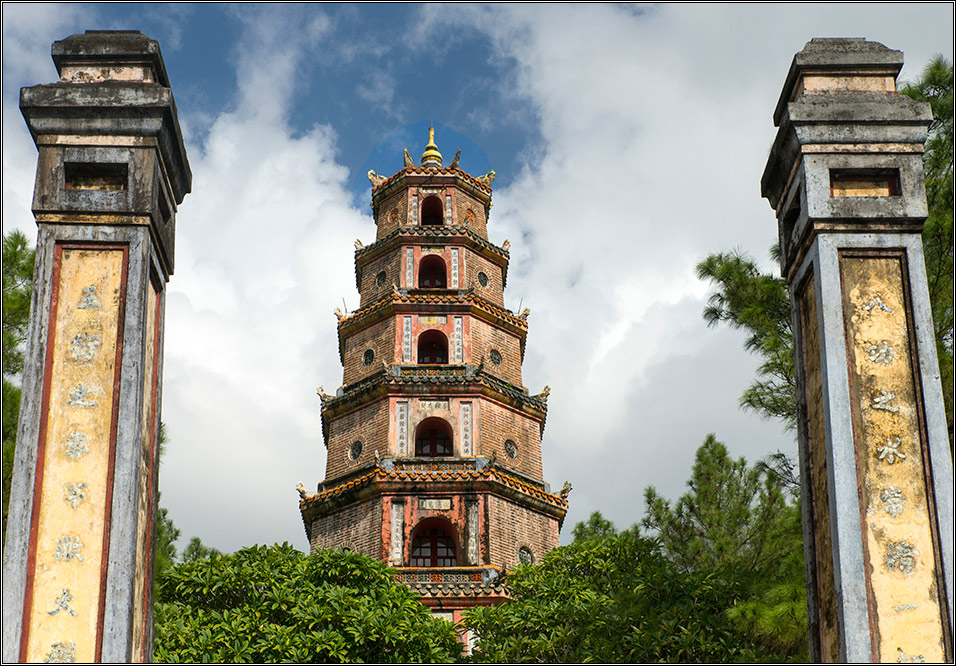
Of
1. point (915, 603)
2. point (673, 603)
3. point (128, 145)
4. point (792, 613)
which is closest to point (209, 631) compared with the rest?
point (673, 603)

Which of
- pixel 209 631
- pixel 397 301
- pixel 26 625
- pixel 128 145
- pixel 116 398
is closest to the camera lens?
pixel 26 625

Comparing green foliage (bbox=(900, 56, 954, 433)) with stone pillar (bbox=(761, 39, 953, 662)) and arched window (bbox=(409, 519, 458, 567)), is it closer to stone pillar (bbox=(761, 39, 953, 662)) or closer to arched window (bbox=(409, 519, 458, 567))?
stone pillar (bbox=(761, 39, 953, 662))

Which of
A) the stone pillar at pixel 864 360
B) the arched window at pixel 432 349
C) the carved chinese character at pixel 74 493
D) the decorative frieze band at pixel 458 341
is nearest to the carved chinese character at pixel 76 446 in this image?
the carved chinese character at pixel 74 493

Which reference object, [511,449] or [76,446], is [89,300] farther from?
[511,449]

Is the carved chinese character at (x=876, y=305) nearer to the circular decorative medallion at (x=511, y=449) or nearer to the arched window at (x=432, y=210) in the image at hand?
the circular decorative medallion at (x=511, y=449)

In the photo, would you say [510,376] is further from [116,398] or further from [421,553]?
[116,398]

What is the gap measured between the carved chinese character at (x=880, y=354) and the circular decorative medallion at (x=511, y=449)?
1322 centimetres

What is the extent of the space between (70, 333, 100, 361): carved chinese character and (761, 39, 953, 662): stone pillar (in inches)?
173

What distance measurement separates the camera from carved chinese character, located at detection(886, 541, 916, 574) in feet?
24.1

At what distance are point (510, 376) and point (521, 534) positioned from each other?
3094 mm

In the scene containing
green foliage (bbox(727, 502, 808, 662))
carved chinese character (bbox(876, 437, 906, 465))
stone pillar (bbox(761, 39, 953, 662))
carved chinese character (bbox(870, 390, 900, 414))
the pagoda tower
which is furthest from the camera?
the pagoda tower

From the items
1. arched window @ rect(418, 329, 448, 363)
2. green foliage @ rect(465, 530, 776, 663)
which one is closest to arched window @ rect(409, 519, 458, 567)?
arched window @ rect(418, 329, 448, 363)

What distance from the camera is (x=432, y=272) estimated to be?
23438mm

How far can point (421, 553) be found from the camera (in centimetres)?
2017
